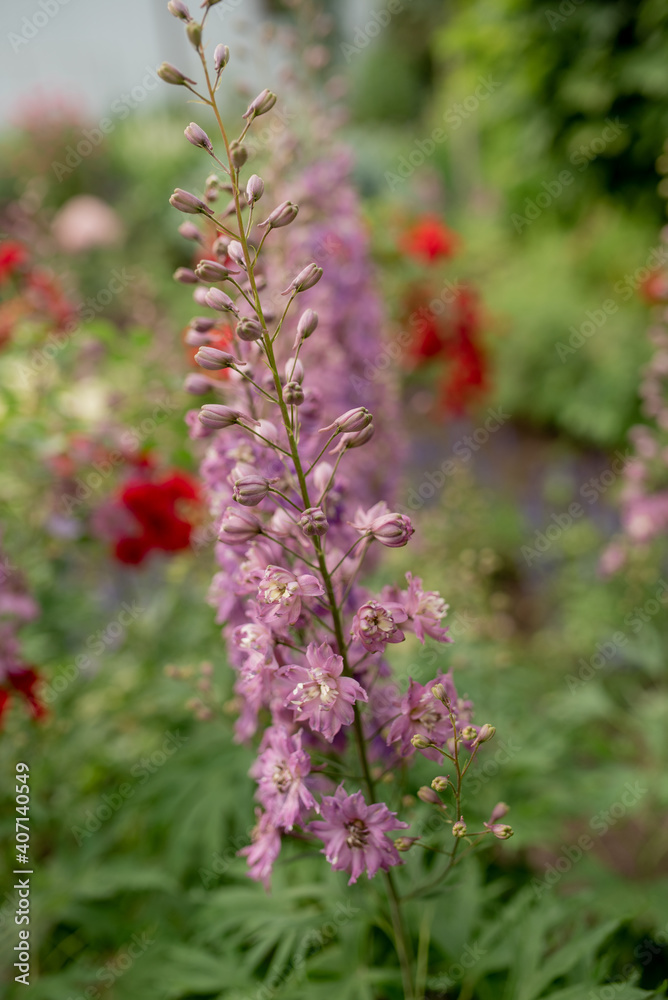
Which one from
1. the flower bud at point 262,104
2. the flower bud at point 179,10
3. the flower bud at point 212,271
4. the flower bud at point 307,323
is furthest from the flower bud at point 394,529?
the flower bud at point 179,10

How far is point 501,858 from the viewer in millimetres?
2523

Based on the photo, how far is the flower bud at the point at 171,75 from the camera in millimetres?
1060

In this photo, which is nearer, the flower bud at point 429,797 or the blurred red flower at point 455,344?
the flower bud at point 429,797

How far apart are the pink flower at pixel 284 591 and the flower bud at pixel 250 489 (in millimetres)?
101

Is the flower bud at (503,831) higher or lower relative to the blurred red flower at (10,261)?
lower

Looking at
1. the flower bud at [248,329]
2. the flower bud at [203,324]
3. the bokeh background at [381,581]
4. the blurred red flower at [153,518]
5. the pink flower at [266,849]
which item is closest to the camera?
the flower bud at [248,329]

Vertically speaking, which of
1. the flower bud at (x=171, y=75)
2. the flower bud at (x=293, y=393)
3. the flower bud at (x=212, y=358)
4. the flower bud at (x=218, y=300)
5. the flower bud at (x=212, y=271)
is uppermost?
the flower bud at (x=171, y=75)

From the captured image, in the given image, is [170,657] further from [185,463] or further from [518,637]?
[518,637]

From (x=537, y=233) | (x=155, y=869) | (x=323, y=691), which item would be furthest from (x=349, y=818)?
(x=537, y=233)

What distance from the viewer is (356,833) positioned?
1024 mm

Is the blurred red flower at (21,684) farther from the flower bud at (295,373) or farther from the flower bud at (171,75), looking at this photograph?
the flower bud at (171,75)

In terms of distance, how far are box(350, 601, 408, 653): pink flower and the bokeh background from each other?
2.08 ft

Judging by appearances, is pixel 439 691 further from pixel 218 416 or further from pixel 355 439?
pixel 218 416

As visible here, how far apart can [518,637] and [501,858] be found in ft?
7.29
